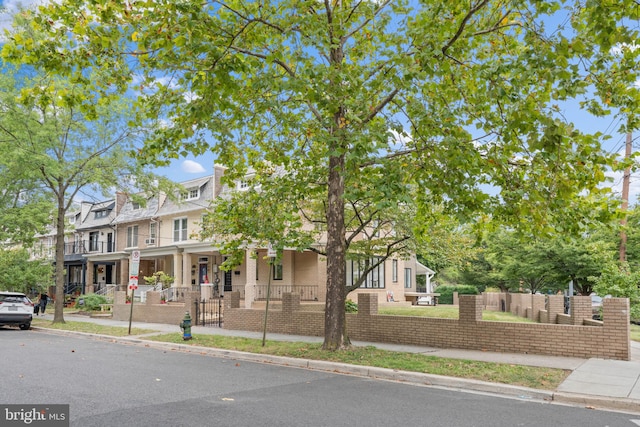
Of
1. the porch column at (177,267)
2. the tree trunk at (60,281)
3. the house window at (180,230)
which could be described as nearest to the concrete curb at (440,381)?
the tree trunk at (60,281)

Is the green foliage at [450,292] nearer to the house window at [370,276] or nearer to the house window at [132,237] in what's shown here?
the house window at [370,276]

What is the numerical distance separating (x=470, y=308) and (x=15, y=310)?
1849 centimetres

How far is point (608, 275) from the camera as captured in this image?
20.1m

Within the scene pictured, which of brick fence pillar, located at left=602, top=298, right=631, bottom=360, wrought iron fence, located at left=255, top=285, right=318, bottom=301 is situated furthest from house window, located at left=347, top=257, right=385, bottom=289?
brick fence pillar, located at left=602, top=298, right=631, bottom=360

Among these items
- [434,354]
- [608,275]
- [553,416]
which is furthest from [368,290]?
[553,416]

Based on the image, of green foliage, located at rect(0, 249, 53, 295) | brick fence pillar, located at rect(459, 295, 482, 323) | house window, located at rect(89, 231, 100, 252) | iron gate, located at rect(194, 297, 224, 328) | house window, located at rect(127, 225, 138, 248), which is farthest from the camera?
house window, located at rect(89, 231, 100, 252)

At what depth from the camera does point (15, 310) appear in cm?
2125

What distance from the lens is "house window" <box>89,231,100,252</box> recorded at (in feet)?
142

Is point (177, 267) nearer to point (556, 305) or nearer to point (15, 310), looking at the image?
point (15, 310)

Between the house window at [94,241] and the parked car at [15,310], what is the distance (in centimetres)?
2215

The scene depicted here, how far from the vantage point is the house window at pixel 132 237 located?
1500 inches

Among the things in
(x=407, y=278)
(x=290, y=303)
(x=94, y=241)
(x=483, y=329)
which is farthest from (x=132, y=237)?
(x=483, y=329)

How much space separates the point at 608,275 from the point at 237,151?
1571 centimetres

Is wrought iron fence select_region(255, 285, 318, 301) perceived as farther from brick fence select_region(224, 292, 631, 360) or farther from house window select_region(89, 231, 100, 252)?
house window select_region(89, 231, 100, 252)
